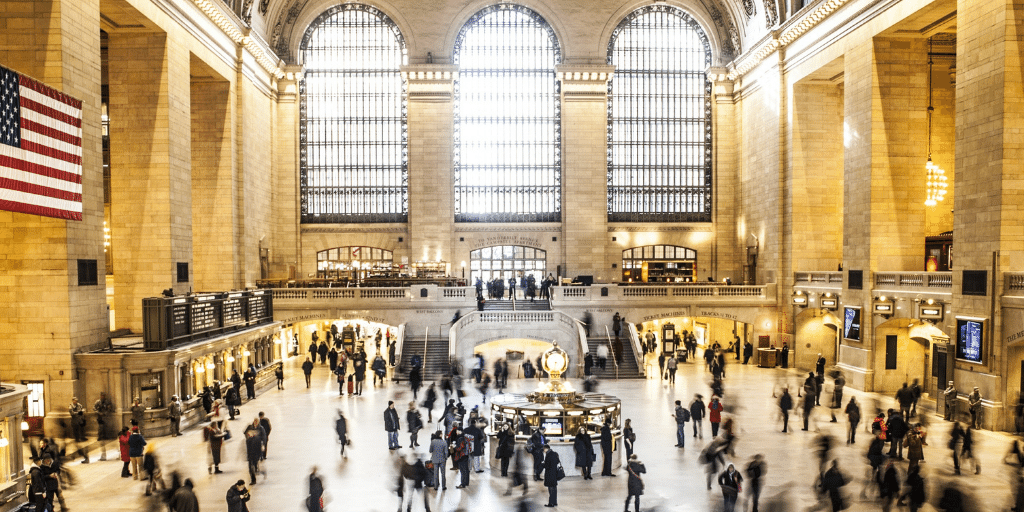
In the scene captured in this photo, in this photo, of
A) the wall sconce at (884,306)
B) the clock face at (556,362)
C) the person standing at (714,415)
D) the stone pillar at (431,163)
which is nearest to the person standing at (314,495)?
the clock face at (556,362)

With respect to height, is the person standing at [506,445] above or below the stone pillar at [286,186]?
below

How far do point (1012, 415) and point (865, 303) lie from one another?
7.07m

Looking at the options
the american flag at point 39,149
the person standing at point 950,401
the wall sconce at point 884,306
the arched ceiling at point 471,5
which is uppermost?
the arched ceiling at point 471,5

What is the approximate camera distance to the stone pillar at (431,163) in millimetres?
37688

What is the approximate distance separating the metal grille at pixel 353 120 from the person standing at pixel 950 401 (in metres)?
26.7

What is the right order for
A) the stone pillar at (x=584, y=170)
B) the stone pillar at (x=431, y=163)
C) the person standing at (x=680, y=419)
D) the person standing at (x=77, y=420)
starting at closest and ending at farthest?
the person standing at (x=680, y=419) → the person standing at (x=77, y=420) → the stone pillar at (x=431, y=163) → the stone pillar at (x=584, y=170)

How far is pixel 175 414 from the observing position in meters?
18.0

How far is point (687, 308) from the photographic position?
31453mm

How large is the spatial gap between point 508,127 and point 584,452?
27725 mm

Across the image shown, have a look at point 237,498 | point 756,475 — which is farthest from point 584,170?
point 237,498

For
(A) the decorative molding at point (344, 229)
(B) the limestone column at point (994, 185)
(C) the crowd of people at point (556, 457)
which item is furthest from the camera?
(A) the decorative molding at point (344, 229)

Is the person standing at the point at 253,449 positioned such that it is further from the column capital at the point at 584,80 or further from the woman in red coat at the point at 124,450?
the column capital at the point at 584,80

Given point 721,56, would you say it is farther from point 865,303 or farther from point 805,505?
point 805,505

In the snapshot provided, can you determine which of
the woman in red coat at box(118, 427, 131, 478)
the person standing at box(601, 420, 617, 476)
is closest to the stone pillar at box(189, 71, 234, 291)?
the woman in red coat at box(118, 427, 131, 478)
